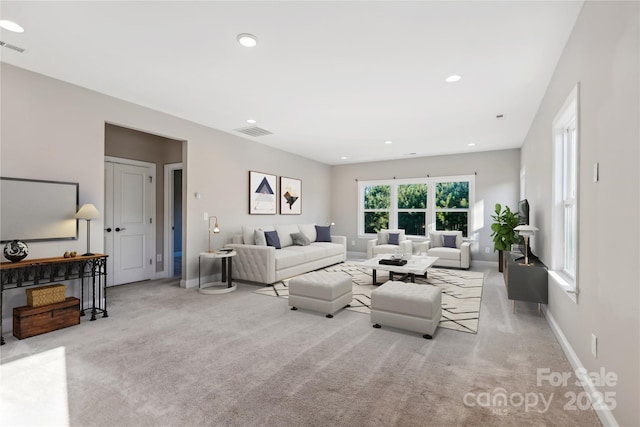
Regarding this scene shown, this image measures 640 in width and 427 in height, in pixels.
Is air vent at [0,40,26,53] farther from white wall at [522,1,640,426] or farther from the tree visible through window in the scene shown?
the tree visible through window

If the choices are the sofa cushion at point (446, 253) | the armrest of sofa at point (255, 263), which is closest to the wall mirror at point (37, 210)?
the armrest of sofa at point (255, 263)

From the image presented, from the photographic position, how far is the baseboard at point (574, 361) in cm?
167

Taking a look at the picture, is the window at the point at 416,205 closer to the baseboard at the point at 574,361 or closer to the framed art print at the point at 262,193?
the framed art print at the point at 262,193

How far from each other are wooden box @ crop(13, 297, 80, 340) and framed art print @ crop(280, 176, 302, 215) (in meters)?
4.37

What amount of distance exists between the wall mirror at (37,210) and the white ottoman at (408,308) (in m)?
3.57

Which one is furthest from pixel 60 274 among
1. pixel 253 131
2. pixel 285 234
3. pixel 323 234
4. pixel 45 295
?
pixel 323 234

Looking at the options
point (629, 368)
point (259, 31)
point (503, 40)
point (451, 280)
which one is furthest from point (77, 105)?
point (451, 280)

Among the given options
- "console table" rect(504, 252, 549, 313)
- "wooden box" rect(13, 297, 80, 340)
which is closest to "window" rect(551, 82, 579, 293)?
"console table" rect(504, 252, 549, 313)

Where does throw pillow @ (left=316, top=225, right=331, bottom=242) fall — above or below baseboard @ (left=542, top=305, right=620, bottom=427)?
above

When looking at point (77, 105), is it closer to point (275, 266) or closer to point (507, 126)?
point (275, 266)

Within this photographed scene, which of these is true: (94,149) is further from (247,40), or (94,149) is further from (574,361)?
(574,361)

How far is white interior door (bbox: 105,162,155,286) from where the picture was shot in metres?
4.96

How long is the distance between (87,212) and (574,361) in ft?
16.0

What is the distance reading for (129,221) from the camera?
5227 mm
